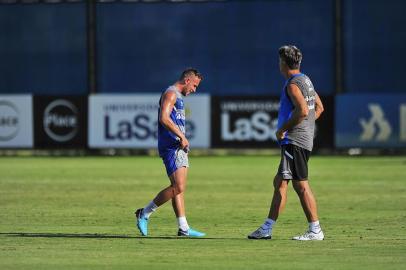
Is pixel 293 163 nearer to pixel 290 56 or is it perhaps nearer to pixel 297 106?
pixel 297 106

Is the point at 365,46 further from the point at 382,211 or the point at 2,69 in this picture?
the point at 382,211

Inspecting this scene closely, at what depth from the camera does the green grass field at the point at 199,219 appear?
11.3 m

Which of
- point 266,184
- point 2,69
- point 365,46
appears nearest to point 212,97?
point 365,46

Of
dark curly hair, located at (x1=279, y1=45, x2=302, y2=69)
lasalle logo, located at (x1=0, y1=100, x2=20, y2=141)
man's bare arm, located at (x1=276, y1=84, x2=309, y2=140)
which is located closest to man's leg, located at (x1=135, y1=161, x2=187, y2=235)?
man's bare arm, located at (x1=276, y1=84, x2=309, y2=140)

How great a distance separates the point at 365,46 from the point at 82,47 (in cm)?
866

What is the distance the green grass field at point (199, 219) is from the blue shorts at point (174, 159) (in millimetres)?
803

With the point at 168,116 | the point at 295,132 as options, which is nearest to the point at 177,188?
the point at 168,116

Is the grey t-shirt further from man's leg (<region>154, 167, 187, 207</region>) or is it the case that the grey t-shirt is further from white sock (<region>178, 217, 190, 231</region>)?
white sock (<region>178, 217, 190, 231</region>)

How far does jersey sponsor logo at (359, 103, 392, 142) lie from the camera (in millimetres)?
32188

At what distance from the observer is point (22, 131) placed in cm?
3303

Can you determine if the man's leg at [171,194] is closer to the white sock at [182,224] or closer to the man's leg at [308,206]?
the white sock at [182,224]

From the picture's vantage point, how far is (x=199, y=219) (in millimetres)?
15602

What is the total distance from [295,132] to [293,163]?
34 cm

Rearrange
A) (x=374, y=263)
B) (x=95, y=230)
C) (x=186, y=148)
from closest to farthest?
(x=374, y=263) → (x=186, y=148) → (x=95, y=230)
